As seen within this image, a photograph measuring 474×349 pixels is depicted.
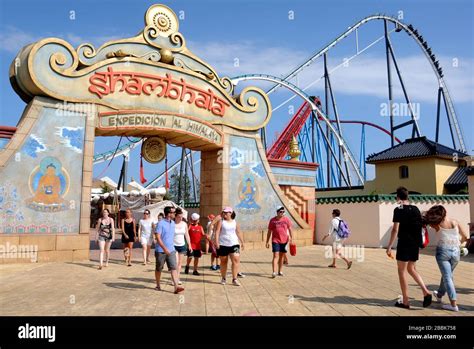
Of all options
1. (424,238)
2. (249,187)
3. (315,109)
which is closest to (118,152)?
(315,109)

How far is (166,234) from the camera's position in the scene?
7445mm

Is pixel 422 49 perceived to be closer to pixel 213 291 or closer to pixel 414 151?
pixel 414 151

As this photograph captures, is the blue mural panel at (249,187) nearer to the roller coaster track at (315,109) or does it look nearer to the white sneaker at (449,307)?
the white sneaker at (449,307)

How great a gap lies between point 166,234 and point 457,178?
950 inches

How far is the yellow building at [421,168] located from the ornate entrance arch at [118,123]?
45.9ft

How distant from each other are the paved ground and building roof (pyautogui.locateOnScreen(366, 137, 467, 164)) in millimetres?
16578

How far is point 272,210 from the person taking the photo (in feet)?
51.8

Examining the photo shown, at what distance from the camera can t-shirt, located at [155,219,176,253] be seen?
291 inches

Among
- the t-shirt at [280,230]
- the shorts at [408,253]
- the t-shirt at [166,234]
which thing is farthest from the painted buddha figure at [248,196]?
→ the shorts at [408,253]

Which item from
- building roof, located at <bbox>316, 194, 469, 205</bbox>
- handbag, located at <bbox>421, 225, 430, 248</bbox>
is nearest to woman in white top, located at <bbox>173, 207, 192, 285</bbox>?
handbag, located at <bbox>421, 225, 430, 248</bbox>

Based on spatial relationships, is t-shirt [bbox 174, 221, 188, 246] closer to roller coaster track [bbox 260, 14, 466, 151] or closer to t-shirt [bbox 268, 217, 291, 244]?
t-shirt [bbox 268, 217, 291, 244]
